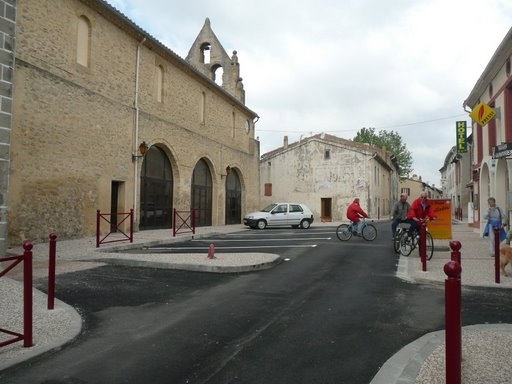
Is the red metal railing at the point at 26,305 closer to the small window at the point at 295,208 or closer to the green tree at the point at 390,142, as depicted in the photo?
the small window at the point at 295,208

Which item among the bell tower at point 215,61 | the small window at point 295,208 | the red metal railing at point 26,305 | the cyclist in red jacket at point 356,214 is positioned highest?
the bell tower at point 215,61

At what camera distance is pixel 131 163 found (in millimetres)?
16453

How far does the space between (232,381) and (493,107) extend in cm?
1521

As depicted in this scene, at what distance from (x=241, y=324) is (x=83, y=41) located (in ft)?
41.8

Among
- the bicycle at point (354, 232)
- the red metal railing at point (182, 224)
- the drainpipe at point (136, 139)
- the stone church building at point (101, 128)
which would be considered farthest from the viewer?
the drainpipe at point (136, 139)

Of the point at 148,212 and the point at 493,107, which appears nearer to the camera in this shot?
the point at 493,107

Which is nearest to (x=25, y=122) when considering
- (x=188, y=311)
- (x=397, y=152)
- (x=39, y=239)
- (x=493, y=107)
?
(x=39, y=239)

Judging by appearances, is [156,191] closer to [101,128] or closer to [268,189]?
[101,128]

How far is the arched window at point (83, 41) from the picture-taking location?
14.0 metres

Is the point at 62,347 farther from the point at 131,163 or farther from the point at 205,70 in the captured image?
the point at 205,70

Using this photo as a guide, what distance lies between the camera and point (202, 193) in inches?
904

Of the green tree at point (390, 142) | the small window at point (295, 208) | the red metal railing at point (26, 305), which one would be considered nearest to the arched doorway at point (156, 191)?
the small window at point (295, 208)

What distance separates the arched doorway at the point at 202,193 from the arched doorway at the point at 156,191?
Result: 2295 mm

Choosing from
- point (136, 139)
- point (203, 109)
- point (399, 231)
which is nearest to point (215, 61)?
point (203, 109)
